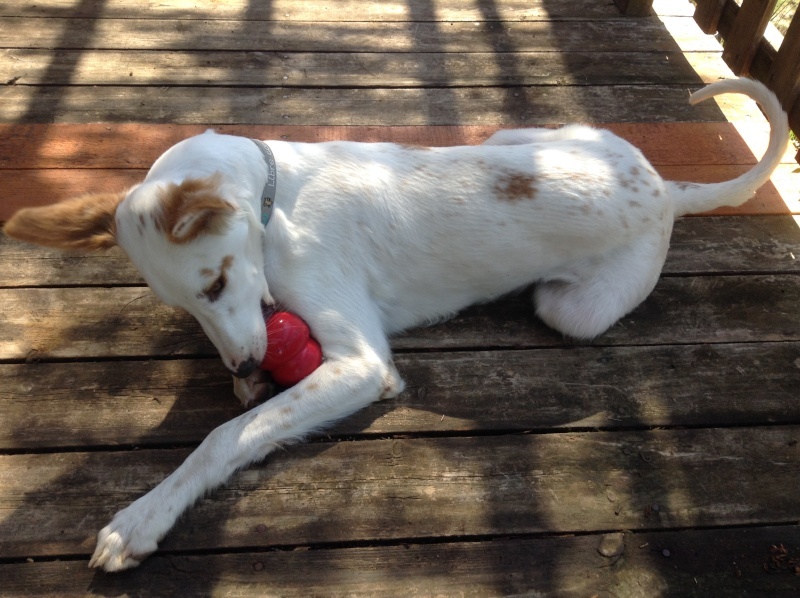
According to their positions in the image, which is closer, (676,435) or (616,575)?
(616,575)

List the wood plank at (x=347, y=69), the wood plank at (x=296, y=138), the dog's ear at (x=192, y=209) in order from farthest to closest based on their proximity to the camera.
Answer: the wood plank at (x=347, y=69) → the wood plank at (x=296, y=138) → the dog's ear at (x=192, y=209)

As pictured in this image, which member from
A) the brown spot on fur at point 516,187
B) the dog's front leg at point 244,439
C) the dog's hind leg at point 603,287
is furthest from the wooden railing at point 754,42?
the dog's front leg at point 244,439

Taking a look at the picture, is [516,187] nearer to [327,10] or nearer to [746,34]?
[746,34]

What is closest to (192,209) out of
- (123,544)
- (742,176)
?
(123,544)

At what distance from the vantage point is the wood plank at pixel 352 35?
4321 millimetres

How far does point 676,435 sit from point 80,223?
7.16 ft

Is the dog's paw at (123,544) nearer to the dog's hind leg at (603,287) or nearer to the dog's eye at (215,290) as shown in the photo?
the dog's eye at (215,290)

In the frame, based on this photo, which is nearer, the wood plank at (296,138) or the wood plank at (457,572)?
the wood plank at (457,572)

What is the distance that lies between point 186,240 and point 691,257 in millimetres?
2334

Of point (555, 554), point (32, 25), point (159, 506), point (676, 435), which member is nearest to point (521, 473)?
point (555, 554)

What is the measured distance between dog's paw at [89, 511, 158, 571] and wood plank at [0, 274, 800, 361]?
0.74m

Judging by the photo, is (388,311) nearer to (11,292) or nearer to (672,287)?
(672,287)

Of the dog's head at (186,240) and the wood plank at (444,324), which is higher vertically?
the dog's head at (186,240)

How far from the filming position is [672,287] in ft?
10.00
